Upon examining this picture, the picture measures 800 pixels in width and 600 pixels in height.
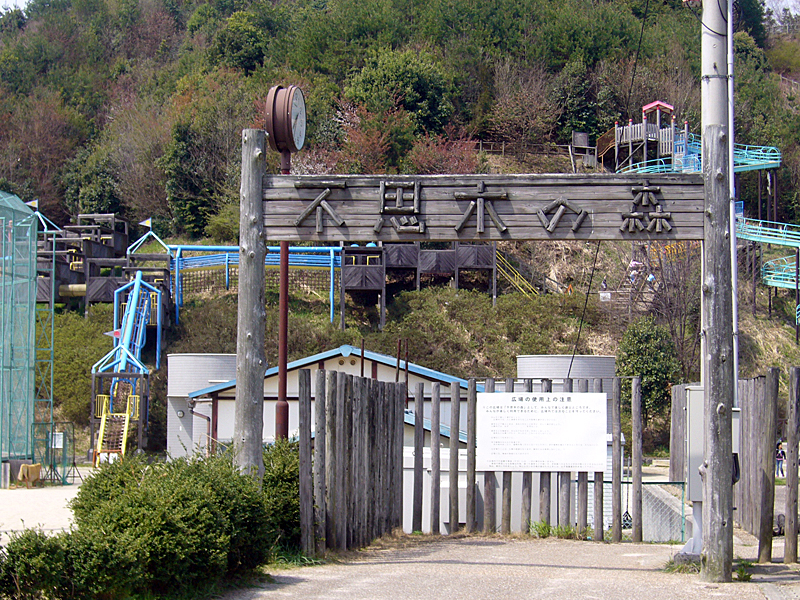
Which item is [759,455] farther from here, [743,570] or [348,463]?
[348,463]

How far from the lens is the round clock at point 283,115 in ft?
32.3

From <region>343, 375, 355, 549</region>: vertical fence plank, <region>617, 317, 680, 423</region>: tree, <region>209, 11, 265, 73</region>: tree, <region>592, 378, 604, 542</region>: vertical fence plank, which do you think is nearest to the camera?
<region>343, 375, 355, 549</region>: vertical fence plank

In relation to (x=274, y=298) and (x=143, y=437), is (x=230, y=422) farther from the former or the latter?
(x=274, y=298)

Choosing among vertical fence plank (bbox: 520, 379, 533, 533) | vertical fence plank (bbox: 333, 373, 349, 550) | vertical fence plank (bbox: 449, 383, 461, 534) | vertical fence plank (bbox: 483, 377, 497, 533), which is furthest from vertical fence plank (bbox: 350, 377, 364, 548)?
vertical fence plank (bbox: 520, 379, 533, 533)

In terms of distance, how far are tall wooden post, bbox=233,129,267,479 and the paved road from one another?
4.29ft

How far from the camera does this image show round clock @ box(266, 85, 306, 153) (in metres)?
9.85

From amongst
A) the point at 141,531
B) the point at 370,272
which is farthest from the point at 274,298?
the point at 141,531

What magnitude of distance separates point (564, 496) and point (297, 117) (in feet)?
19.0

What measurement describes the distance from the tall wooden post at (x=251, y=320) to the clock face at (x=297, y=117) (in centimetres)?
134

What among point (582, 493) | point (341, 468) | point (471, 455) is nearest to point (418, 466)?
point (471, 455)

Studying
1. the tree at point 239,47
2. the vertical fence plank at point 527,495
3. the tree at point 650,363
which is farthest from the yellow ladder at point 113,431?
the tree at point 239,47

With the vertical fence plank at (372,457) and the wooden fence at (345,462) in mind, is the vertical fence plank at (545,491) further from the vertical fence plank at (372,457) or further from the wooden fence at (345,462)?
the vertical fence plank at (372,457)

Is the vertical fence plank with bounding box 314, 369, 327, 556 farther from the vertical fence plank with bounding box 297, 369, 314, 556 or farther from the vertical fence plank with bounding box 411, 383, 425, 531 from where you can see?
the vertical fence plank with bounding box 411, 383, 425, 531

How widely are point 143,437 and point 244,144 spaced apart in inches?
870
